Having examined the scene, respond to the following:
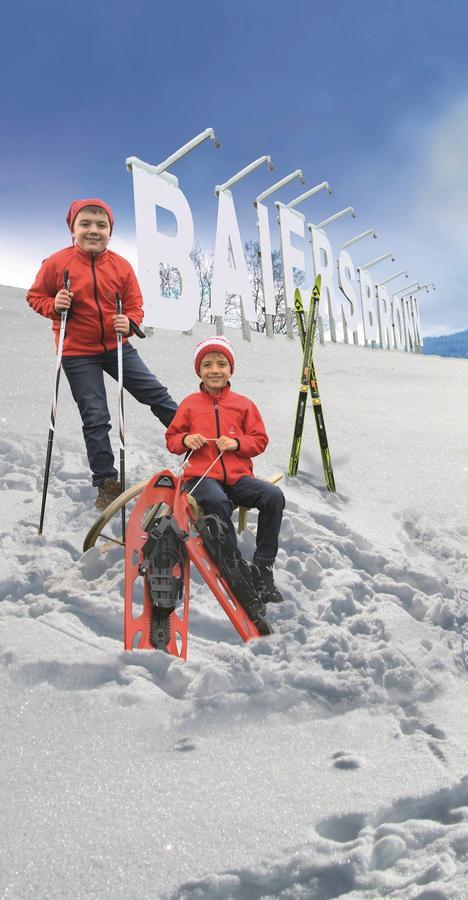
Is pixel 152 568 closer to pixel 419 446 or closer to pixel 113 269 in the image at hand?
pixel 113 269

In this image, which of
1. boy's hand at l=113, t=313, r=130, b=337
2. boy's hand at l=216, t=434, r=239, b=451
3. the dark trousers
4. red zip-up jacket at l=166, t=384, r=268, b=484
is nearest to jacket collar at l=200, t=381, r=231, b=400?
red zip-up jacket at l=166, t=384, r=268, b=484

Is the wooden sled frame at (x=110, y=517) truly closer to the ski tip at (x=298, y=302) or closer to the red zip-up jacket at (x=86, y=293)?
the red zip-up jacket at (x=86, y=293)

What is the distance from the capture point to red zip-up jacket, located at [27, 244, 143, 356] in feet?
13.7

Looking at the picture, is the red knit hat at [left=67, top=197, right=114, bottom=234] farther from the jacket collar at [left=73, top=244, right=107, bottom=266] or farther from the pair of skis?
the pair of skis

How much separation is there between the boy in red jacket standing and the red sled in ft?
3.38

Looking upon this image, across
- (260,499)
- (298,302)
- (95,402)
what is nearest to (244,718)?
(260,499)

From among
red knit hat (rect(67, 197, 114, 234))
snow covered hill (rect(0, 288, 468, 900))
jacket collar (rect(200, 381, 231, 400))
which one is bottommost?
snow covered hill (rect(0, 288, 468, 900))

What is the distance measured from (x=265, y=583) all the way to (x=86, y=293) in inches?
83.1

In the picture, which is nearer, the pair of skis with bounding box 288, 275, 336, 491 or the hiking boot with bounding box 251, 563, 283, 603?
the hiking boot with bounding box 251, 563, 283, 603

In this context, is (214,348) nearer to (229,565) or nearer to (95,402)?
(95,402)

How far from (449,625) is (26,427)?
3619 mm

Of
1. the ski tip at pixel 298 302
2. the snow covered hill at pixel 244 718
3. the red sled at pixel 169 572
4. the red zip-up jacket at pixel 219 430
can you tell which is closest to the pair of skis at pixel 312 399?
the ski tip at pixel 298 302

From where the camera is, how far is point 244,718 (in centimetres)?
281

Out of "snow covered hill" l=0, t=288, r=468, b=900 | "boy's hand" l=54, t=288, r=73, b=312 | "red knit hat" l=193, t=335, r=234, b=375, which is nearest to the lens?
"snow covered hill" l=0, t=288, r=468, b=900
